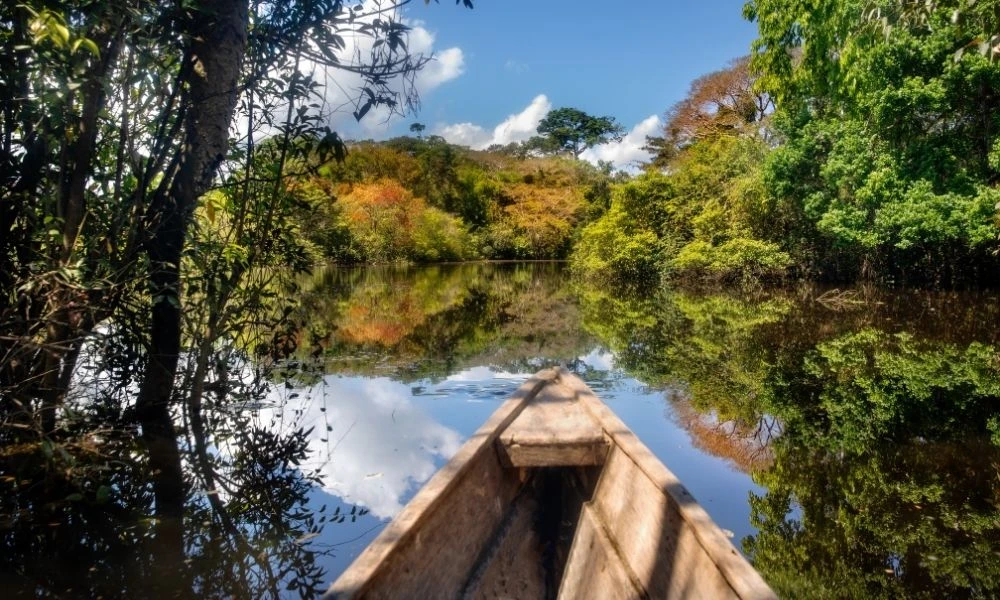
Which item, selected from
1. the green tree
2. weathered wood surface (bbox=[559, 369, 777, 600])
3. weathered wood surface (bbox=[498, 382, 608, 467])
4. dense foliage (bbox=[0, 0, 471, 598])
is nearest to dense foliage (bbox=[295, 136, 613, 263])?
the green tree

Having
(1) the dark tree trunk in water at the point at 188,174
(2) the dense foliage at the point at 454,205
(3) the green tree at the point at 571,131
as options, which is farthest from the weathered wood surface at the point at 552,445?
(3) the green tree at the point at 571,131

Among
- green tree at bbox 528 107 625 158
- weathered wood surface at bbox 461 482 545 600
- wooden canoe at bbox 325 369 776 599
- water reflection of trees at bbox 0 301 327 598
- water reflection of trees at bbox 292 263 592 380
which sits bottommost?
water reflection of trees at bbox 292 263 592 380

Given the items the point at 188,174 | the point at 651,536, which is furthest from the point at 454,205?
the point at 651,536

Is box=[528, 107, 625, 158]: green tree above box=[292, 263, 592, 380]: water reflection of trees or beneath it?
above

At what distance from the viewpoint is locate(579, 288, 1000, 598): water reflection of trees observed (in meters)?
2.94

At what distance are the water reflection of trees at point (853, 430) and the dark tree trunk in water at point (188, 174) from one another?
12.4 ft

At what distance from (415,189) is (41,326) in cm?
3762

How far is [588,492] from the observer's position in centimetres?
316

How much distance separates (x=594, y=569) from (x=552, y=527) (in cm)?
60

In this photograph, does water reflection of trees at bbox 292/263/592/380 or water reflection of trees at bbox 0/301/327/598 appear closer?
water reflection of trees at bbox 0/301/327/598

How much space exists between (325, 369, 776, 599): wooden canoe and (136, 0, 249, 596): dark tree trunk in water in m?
2.26

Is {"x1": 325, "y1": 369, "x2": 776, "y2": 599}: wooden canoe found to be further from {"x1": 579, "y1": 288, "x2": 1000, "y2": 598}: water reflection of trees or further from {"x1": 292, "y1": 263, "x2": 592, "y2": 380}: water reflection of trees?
{"x1": 292, "y1": 263, "x2": 592, "y2": 380}: water reflection of trees

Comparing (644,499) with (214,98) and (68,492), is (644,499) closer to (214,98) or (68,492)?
(68,492)

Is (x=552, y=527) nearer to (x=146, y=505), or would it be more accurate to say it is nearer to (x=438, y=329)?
(x=146, y=505)
